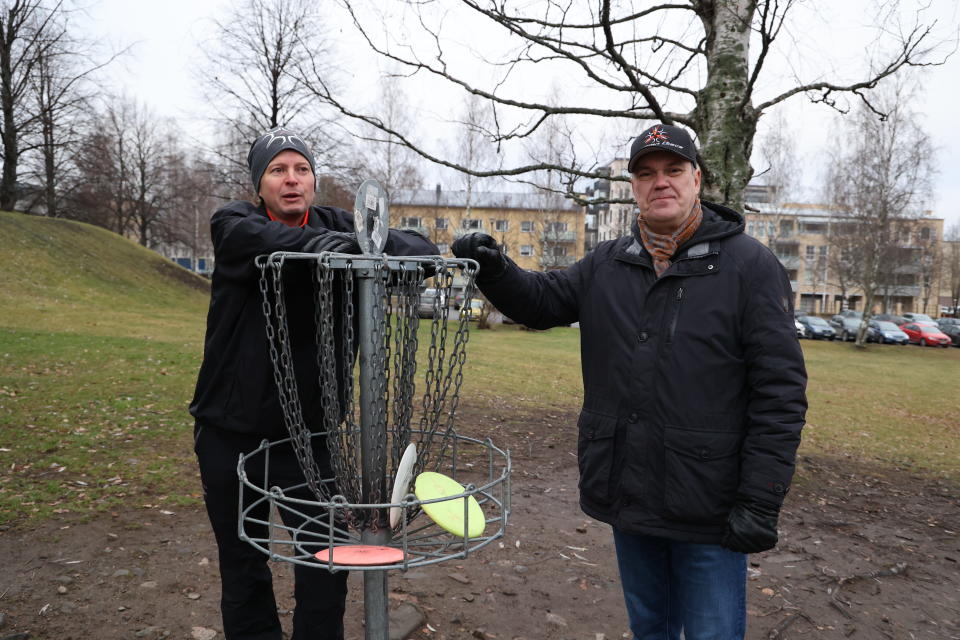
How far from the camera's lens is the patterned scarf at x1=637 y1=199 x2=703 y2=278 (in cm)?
219

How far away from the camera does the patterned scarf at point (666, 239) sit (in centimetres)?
219

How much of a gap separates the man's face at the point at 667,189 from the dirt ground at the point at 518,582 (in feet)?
7.29

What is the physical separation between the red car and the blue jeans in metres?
34.9

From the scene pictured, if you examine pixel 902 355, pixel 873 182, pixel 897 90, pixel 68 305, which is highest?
pixel 897 90

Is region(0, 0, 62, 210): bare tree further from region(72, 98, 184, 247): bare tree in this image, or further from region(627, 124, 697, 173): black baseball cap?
region(627, 124, 697, 173): black baseball cap

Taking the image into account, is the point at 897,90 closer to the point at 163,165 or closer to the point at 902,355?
the point at 902,355

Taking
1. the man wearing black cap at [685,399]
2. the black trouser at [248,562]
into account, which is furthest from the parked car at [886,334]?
the black trouser at [248,562]

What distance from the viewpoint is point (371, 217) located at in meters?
1.69

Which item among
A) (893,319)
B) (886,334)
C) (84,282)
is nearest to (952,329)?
(893,319)

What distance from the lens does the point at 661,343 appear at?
214 centimetres

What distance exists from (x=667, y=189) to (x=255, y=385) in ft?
5.08

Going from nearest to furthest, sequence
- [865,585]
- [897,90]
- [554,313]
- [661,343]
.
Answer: [661,343]
[554,313]
[865,585]
[897,90]

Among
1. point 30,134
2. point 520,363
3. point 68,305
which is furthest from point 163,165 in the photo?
point 520,363

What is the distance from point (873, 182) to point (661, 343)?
2757 centimetres
